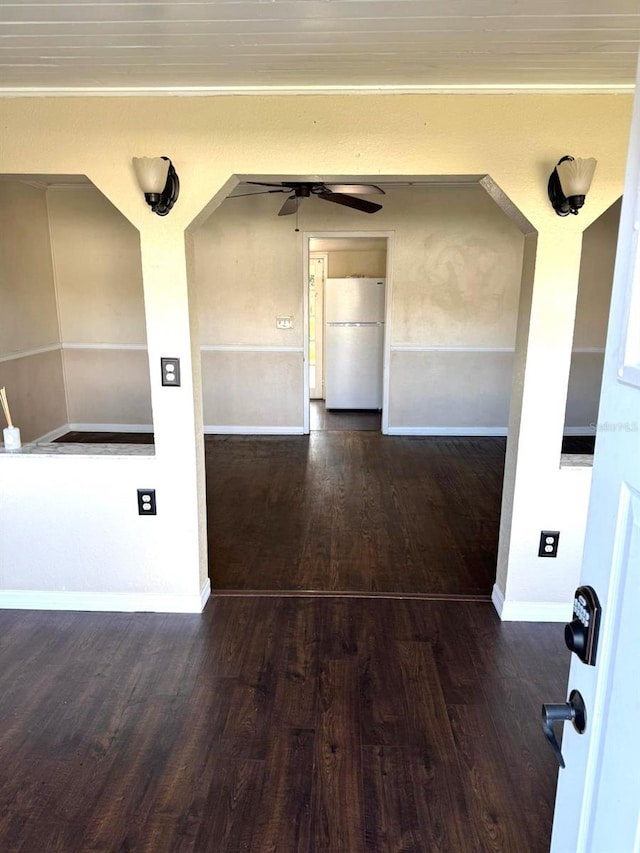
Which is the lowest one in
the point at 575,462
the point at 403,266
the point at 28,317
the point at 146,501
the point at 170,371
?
the point at 146,501

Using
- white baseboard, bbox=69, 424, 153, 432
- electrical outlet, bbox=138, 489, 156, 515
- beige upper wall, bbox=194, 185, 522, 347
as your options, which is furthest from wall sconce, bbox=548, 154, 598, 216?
white baseboard, bbox=69, 424, 153, 432

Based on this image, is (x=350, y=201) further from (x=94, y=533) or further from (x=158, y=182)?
(x=94, y=533)

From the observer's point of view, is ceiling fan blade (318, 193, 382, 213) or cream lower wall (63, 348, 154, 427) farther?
cream lower wall (63, 348, 154, 427)

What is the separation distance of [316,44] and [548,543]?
228 centimetres

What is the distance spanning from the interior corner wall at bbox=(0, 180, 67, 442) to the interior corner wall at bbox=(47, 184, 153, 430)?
0.13 meters

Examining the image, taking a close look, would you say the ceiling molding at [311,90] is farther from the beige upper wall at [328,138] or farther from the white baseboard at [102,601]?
the white baseboard at [102,601]

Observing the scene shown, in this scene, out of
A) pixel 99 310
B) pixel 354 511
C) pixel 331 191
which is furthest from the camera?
pixel 99 310

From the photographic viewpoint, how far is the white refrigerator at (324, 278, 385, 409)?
7.06 m

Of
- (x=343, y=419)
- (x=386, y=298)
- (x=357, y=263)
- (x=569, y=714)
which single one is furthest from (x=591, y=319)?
(x=569, y=714)

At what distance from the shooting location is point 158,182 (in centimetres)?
229

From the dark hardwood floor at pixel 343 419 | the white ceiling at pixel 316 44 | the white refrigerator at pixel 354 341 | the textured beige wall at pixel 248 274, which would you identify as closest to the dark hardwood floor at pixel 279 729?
the white ceiling at pixel 316 44

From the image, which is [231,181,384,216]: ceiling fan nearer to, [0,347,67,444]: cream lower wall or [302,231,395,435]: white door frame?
[302,231,395,435]: white door frame

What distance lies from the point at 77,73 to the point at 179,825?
104 inches

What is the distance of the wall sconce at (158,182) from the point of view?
2260 mm
